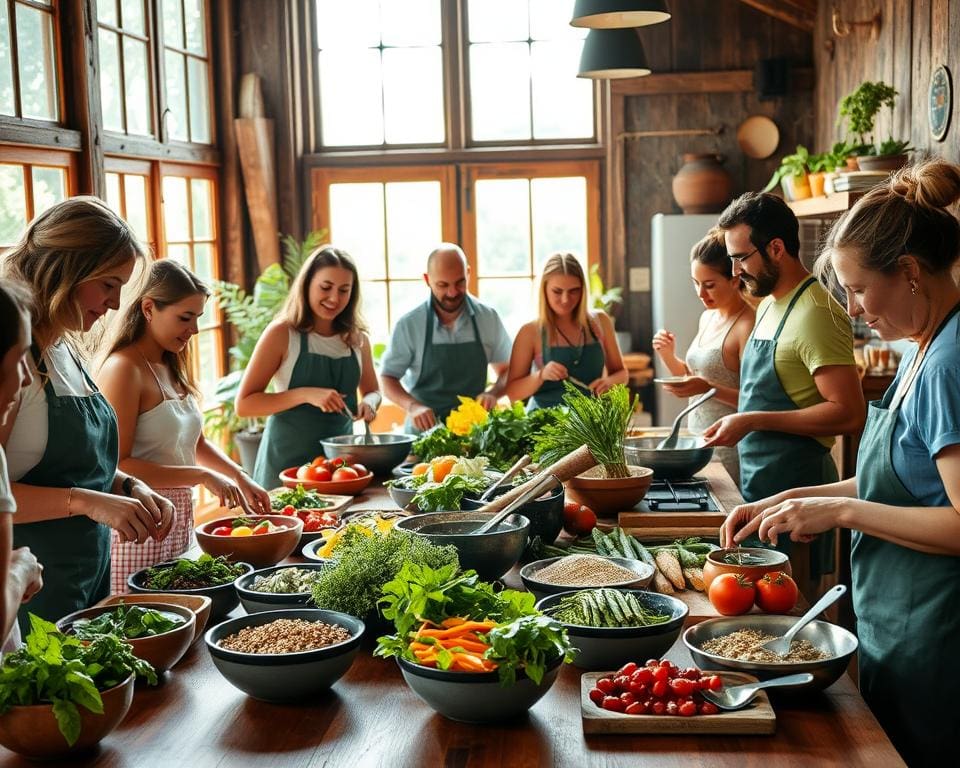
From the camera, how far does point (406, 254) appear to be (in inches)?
290

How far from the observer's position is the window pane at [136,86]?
575cm

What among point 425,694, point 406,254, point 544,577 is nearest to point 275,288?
point 406,254

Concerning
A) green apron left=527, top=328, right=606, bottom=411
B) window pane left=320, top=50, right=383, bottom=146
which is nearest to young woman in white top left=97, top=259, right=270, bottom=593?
green apron left=527, top=328, right=606, bottom=411

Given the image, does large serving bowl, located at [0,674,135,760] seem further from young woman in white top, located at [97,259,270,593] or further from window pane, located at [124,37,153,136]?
window pane, located at [124,37,153,136]

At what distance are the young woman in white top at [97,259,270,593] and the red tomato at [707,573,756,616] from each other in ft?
4.51

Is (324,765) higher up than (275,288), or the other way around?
(275,288)

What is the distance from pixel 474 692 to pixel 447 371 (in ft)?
10.6

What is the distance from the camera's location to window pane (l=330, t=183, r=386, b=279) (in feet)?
24.2

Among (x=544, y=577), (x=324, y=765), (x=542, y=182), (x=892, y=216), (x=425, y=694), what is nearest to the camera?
(x=324, y=765)

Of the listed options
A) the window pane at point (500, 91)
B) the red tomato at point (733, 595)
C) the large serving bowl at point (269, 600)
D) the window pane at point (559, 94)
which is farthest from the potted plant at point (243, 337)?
the red tomato at point (733, 595)

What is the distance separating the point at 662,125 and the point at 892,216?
5113 millimetres

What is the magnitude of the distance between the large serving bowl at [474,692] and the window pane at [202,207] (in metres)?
5.41

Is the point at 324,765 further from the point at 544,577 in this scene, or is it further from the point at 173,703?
the point at 544,577

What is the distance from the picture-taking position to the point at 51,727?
1636 mm
